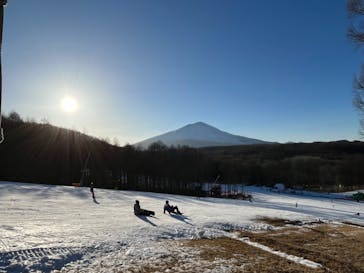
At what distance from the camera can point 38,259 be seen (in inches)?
484

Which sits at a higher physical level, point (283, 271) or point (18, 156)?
point (18, 156)

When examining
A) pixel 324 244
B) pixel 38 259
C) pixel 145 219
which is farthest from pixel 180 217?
pixel 38 259

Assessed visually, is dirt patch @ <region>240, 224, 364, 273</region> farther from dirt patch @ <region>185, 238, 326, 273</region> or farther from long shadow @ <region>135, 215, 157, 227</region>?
long shadow @ <region>135, 215, 157, 227</region>

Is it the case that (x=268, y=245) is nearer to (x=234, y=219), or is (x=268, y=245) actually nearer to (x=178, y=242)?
(x=178, y=242)

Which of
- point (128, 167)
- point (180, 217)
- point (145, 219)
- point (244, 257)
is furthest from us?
point (128, 167)

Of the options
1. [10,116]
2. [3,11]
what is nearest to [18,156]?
[10,116]

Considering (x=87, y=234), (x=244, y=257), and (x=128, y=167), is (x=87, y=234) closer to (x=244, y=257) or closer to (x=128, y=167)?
(x=244, y=257)

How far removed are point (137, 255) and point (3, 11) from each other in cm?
1297

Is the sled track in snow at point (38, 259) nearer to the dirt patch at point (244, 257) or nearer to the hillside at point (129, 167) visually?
the dirt patch at point (244, 257)

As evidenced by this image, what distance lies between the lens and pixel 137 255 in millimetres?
13961

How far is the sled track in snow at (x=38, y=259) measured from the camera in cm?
1150

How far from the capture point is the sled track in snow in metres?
11.5

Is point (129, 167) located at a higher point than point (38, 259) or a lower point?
higher

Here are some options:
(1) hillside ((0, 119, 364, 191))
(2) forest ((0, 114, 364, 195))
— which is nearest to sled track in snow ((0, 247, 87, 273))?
(2) forest ((0, 114, 364, 195))
